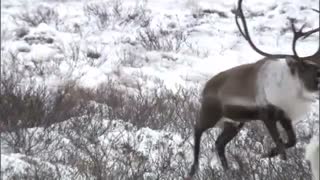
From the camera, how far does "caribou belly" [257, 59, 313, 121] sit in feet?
13.2

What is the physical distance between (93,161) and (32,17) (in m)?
6.03

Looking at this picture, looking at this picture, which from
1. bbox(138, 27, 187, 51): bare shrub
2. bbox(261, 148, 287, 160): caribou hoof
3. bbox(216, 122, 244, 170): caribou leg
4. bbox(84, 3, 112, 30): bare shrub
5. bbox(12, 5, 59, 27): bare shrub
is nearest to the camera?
bbox(261, 148, 287, 160): caribou hoof

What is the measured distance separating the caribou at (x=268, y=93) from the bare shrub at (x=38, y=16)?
5827 millimetres

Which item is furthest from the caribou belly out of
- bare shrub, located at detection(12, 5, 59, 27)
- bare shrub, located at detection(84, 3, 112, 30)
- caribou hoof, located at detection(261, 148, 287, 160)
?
bare shrub, located at detection(12, 5, 59, 27)

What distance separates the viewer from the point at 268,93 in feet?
13.5

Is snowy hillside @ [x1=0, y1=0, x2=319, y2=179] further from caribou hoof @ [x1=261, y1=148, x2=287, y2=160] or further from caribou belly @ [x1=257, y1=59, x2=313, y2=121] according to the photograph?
caribou belly @ [x1=257, y1=59, x2=313, y2=121]

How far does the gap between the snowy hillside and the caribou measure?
246 mm

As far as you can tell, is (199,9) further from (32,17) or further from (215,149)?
(215,149)

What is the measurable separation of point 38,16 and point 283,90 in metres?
6.69

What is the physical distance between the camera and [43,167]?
4.37 m

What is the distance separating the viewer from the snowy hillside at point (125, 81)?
4.59 m

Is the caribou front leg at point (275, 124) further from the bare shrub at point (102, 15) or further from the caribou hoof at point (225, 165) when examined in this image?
the bare shrub at point (102, 15)

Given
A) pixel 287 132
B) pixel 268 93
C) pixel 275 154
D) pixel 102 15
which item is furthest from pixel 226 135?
pixel 102 15

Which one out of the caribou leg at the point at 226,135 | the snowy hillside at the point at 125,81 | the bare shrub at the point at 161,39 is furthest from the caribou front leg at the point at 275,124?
the bare shrub at the point at 161,39
